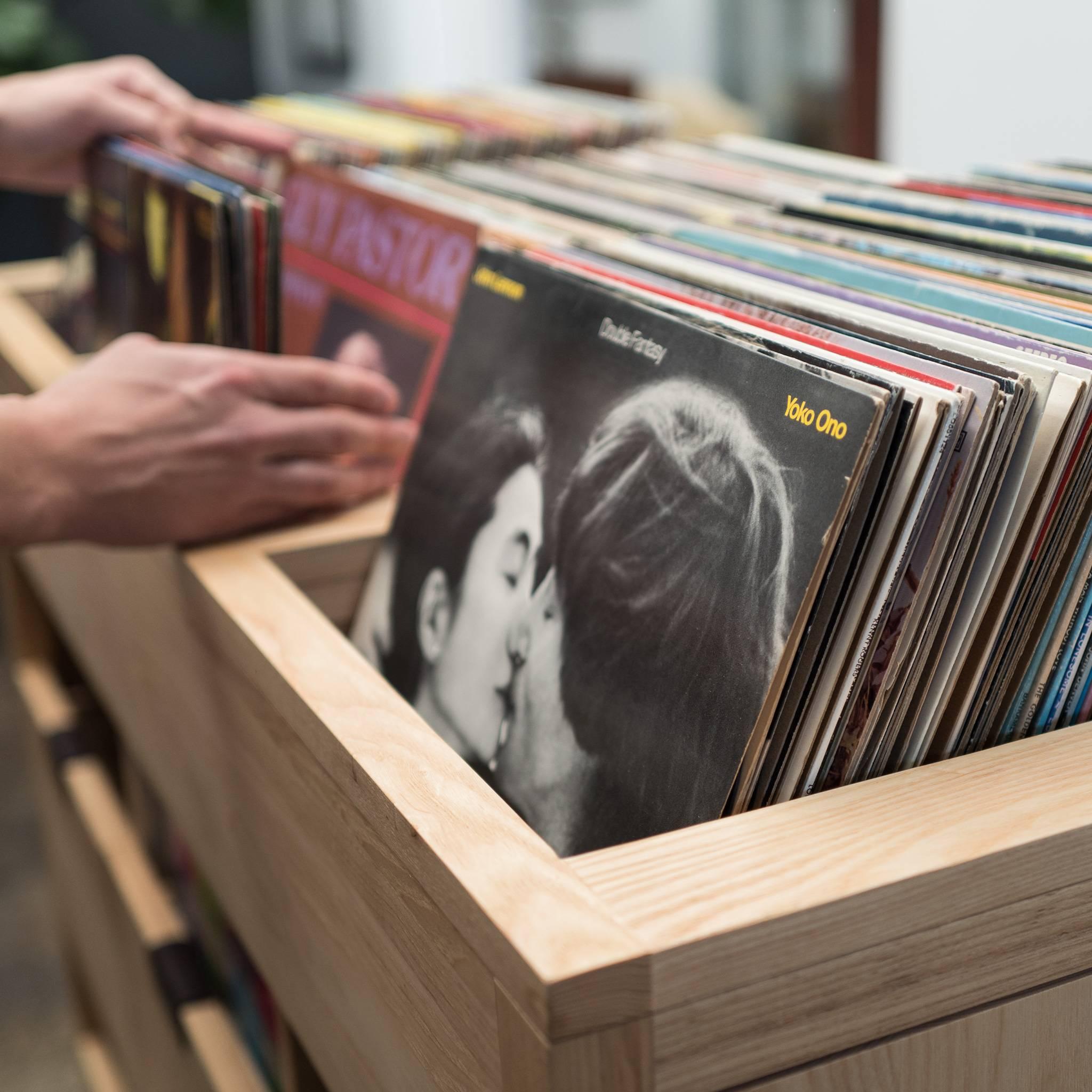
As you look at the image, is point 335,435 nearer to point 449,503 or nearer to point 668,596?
point 449,503

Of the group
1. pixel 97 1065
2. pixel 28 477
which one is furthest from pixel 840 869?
pixel 97 1065

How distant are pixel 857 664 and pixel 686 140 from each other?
0.87 meters

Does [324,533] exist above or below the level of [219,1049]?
above

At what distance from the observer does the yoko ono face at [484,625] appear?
2.08 ft

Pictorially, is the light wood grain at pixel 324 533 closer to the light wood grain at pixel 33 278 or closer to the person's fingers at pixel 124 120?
the person's fingers at pixel 124 120

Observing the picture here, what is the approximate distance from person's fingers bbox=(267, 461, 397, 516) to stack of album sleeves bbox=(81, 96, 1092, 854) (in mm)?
74

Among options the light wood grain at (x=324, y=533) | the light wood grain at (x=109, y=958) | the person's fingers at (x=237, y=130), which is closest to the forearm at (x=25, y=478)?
the light wood grain at (x=324, y=533)

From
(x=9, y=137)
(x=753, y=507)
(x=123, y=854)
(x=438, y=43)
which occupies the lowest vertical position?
(x=123, y=854)

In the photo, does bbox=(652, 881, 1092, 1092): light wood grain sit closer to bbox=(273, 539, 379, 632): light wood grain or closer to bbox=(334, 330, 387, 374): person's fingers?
bbox=(273, 539, 379, 632): light wood grain

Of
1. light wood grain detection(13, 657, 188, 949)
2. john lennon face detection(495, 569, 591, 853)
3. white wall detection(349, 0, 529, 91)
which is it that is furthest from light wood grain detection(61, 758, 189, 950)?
white wall detection(349, 0, 529, 91)

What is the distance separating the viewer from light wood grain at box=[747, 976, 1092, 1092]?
0.44m

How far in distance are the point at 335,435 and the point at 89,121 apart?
1.98 feet

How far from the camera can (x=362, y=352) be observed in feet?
3.12

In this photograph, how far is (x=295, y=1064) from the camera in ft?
2.84
